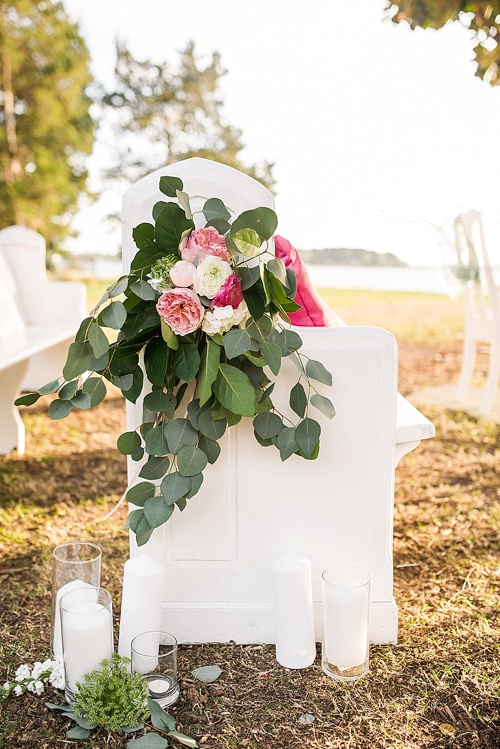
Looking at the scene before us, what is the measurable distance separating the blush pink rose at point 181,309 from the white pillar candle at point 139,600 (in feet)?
1.82

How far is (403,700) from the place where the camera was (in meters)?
1.53

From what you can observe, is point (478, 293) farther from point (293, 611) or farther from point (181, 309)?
point (181, 309)

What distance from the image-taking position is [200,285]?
4.81 ft

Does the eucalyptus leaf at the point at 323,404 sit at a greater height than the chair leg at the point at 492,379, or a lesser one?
greater

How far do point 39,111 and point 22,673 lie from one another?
12.4 meters

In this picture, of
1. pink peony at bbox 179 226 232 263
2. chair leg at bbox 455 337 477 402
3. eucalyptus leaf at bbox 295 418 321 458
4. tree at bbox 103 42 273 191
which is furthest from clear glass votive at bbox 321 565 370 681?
tree at bbox 103 42 273 191

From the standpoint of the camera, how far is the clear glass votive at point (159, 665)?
1.50 m

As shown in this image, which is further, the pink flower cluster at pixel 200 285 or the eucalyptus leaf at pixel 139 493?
the eucalyptus leaf at pixel 139 493

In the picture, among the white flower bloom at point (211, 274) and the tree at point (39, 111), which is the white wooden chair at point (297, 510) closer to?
the white flower bloom at point (211, 274)

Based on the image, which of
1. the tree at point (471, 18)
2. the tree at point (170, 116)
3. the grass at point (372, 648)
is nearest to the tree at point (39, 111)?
the tree at point (170, 116)

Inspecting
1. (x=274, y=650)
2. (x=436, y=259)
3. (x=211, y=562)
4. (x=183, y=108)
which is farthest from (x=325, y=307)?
(x=183, y=108)

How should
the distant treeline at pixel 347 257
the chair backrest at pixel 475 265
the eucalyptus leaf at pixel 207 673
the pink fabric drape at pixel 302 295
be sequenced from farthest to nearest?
the distant treeline at pixel 347 257 → the chair backrest at pixel 475 265 → the pink fabric drape at pixel 302 295 → the eucalyptus leaf at pixel 207 673

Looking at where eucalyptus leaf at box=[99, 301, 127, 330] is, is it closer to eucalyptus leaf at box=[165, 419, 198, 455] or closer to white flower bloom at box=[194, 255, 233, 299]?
white flower bloom at box=[194, 255, 233, 299]

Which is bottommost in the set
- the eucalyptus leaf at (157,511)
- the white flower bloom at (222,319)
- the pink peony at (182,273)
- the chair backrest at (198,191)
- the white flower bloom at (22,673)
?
the white flower bloom at (22,673)
